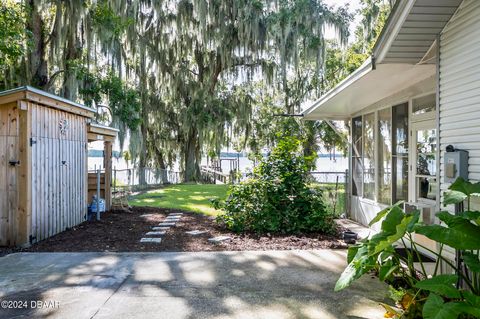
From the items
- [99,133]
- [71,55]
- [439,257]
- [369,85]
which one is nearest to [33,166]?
[99,133]

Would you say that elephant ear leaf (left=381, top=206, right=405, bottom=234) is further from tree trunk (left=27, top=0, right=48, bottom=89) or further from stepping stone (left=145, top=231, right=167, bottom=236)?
tree trunk (left=27, top=0, right=48, bottom=89)

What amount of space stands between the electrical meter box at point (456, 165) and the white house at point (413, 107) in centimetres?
2

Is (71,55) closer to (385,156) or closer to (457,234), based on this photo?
(385,156)

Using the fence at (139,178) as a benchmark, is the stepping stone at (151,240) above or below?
below

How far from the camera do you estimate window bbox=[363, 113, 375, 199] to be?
7.33m

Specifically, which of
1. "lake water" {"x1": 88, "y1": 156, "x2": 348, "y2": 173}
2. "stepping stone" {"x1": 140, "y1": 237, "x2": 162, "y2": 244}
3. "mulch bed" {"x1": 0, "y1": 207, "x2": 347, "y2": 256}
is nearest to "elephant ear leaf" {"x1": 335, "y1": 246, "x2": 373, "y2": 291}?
"mulch bed" {"x1": 0, "y1": 207, "x2": 347, "y2": 256}

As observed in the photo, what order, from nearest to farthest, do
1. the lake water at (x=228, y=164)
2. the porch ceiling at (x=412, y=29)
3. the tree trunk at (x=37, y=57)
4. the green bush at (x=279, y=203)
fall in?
A: the porch ceiling at (x=412, y=29)
the green bush at (x=279, y=203)
the lake water at (x=228, y=164)
the tree trunk at (x=37, y=57)

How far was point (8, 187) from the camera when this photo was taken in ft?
17.7

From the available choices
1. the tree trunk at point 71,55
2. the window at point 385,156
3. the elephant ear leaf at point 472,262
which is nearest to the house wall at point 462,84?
the elephant ear leaf at point 472,262

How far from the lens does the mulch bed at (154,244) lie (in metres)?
5.38

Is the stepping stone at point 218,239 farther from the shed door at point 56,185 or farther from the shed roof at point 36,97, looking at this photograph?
the shed roof at point 36,97

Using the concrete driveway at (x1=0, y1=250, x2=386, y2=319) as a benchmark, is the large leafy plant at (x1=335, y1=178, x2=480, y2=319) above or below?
above

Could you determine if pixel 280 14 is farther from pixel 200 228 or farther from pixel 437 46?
pixel 437 46

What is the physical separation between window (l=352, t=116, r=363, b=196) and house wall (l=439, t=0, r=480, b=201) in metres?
4.28
